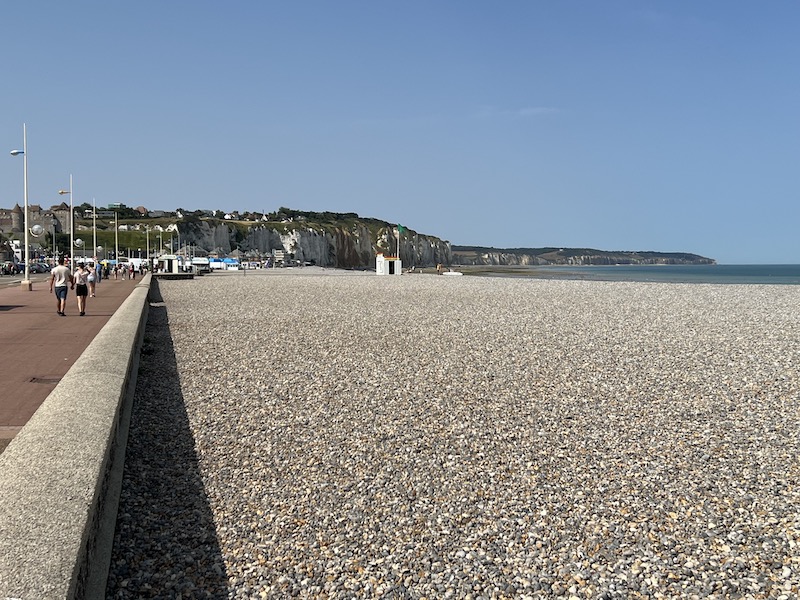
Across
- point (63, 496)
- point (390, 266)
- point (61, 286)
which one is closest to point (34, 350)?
point (61, 286)

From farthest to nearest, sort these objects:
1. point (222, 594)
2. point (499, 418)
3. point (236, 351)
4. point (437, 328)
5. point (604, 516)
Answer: point (437, 328), point (236, 351), point (499, 418), point (604, 516), point (222, 594)

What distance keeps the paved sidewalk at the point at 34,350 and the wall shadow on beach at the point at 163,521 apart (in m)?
0.90

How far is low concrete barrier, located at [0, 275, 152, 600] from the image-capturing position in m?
2.82

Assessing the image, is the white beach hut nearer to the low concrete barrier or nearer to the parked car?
the parked car

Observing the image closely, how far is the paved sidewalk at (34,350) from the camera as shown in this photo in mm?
7070

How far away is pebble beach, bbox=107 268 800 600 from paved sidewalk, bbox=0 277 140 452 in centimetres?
102

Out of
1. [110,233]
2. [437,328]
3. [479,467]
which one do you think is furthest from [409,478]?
[110,233]

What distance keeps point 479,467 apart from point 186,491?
2.15 meters

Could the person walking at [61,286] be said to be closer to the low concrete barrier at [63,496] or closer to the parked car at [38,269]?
the low concrete barrier at [63,496]

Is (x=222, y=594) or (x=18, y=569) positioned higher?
(x=18, y=569)

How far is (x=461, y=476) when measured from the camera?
550 centimetres

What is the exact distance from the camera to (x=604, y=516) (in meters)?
4.70

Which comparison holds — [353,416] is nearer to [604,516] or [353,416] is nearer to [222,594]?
[604,516]

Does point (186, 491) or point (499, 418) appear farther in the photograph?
point (499, 418)
